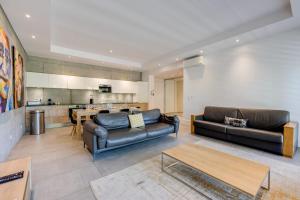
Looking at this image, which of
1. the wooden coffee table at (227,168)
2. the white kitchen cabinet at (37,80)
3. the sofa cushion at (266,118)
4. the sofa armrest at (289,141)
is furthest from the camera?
the white kitchen cabinet at (37,80)

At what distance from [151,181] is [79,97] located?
571 centimetres

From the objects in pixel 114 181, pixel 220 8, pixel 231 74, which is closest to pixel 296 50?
pixel 231 74

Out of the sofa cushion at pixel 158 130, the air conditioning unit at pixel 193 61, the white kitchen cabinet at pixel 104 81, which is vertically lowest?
the sofa cushion at pixel 158 130

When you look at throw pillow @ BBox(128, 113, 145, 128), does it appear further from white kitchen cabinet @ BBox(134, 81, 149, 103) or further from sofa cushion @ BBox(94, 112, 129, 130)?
→ white kitchen cabinet @ BBox(134, 81, 149, 103)

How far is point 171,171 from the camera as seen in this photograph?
7.50 feet

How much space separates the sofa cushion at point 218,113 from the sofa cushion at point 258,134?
2.32 feet

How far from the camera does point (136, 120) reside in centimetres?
376

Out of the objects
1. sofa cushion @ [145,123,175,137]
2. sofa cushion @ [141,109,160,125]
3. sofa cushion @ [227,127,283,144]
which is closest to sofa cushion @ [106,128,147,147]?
sofa cushion @ [145,123,175,137]

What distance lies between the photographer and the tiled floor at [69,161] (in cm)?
186

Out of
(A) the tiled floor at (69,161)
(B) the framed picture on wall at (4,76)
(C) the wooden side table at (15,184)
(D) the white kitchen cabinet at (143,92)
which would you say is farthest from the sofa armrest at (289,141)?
(D) the white kitchen cabinet at (143,92)

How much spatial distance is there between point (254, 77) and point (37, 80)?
739 cm

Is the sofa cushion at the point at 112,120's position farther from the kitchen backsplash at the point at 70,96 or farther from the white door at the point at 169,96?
the white door at the point at 169,96

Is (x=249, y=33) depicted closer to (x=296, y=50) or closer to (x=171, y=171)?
(x=296, y=50)

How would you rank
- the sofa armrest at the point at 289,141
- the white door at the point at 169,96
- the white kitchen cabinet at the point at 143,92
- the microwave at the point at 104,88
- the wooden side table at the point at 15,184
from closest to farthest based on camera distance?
the wooden side table at the point at 15,184
the sofa armrest at the point at 289,141
the microwave at the point at 104,88
the white kitchen cabinet at the point at 143,92
the white door at the point at 169,96
